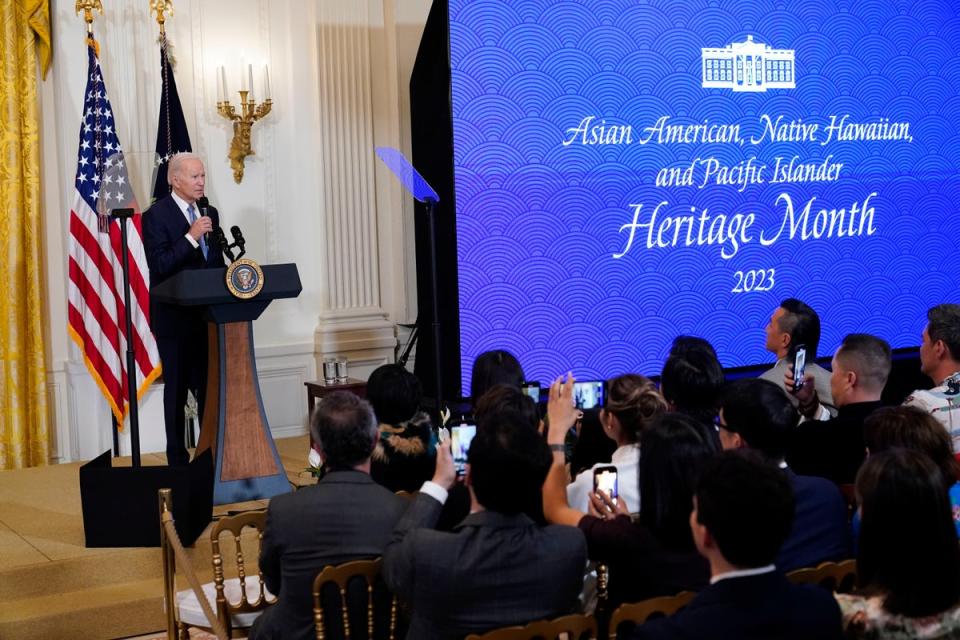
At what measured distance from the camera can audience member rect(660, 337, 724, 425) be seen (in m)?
3.73

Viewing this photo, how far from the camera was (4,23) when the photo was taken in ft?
20.9

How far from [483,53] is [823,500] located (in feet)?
14.2

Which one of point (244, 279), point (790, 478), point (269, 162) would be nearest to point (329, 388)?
point (269, 162)

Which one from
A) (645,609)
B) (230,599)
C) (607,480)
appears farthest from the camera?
(230,599)

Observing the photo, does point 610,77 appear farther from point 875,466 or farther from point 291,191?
point 875,466

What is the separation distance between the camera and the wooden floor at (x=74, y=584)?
4449mm

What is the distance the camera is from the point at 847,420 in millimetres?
3766

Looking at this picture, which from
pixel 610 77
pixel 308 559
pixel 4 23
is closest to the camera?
pixel 308 559

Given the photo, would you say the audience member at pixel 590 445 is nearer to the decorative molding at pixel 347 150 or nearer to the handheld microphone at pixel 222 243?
the handheld microphone at pixel 222 243

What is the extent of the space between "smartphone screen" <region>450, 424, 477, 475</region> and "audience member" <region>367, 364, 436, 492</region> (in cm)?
29

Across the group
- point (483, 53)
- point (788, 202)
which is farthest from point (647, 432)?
point (788, 202)

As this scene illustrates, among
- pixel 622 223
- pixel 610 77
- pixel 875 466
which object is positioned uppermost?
pixel 610 77

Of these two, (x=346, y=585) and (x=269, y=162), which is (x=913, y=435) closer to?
(x=346, y=585)

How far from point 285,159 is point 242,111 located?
1.34ft
